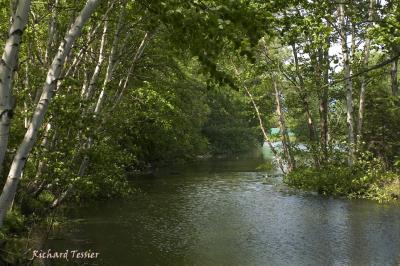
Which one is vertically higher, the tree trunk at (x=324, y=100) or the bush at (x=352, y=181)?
the tree trunk at (x=324, y=100)

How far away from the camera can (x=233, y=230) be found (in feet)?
59.0

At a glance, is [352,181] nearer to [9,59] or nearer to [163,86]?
[163,86]

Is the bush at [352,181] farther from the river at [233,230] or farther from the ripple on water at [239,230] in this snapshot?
the ripple on water at [239,230]

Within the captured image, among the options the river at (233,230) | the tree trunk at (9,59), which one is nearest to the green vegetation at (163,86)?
the tree trunk at (9,59)

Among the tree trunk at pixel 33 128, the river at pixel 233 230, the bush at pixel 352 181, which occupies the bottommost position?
the river at pixel 233 230

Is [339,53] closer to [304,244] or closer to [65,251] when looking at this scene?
[304,244]

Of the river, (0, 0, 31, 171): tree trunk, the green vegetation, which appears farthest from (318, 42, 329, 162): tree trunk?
(0, 0, 31, 171): tree trunk

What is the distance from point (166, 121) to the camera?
20750mm

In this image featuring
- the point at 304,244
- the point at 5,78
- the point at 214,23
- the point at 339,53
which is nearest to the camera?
→ the point at 214,23

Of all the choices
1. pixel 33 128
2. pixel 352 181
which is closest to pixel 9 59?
pixel 33 128

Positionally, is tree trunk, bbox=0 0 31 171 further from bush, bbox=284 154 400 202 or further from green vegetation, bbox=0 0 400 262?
bush, bbox=284 154 400 202

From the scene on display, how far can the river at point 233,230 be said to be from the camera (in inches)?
556

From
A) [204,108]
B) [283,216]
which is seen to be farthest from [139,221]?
[204,108]

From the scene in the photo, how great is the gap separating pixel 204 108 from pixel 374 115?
2203 centimetres
